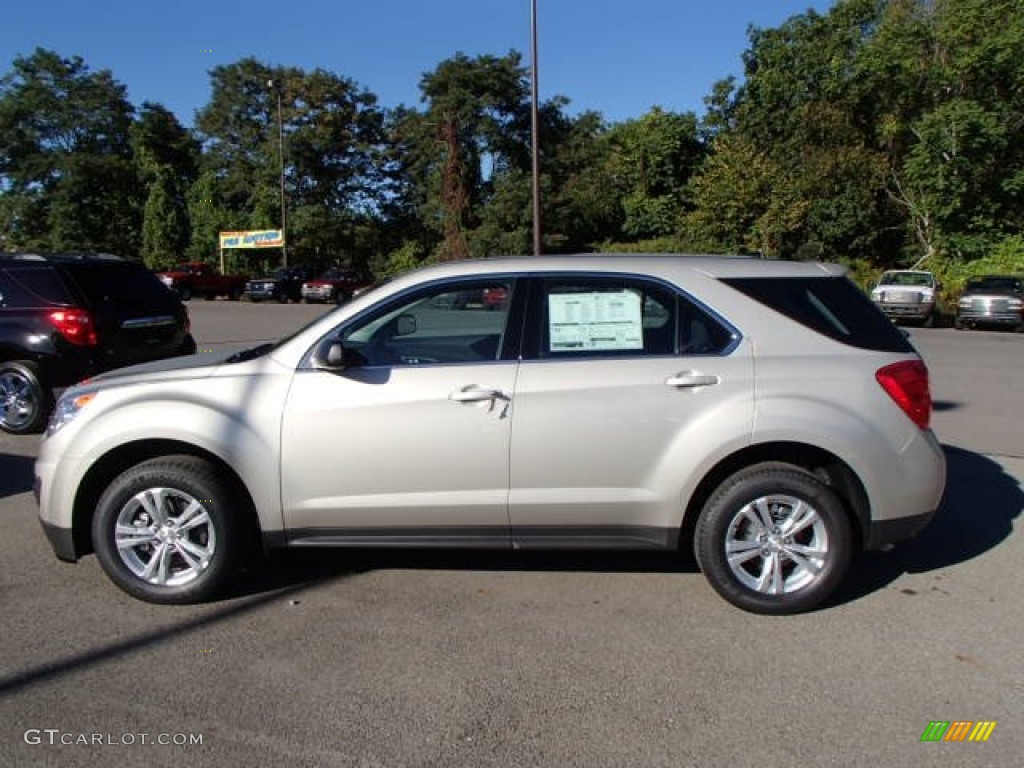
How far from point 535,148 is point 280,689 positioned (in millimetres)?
21393

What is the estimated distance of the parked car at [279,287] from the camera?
35.5 metres

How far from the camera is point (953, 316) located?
26.9 meters

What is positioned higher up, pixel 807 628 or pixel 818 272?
pixel 818 272

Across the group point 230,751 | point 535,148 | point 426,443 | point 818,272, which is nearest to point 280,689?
point 230,751

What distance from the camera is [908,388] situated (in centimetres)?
388

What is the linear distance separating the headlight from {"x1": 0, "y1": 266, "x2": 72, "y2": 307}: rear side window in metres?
4.05

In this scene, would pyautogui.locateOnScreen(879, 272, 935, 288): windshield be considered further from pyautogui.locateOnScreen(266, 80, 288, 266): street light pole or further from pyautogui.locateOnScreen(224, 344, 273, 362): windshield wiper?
pyautogui.locateOnScreen(266, 80, 288, 266): street light pole

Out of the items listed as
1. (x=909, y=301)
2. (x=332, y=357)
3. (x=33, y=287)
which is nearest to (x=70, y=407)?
(x=332, y=357)

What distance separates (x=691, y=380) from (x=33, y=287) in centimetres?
669

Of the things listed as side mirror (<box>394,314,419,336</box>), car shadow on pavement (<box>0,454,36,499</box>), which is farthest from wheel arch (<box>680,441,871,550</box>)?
car shadow on pavement (<box>0,454,36,499</box>)

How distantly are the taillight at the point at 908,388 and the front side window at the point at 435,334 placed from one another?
5.94 feet

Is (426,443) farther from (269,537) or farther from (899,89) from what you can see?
(899,89)

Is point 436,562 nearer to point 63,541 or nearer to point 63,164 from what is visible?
point 63,541

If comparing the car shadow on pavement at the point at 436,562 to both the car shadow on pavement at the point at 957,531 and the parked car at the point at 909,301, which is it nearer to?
the car shadow on pavement at the point at 957,531
